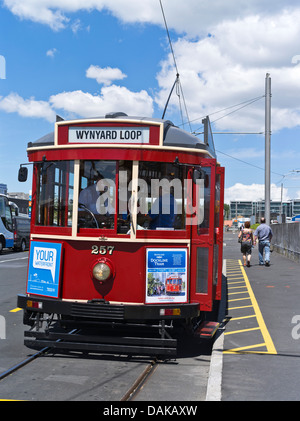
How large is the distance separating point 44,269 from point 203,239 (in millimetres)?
2161

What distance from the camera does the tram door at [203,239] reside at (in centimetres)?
640

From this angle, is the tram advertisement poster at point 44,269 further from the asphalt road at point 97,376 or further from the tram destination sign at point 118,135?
the tram destination sign at point 118,135

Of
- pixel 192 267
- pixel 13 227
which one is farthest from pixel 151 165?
pixel 13 227

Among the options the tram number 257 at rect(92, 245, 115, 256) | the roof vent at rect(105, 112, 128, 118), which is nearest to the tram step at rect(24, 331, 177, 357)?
the tram number 257 at rect(92, 245, 115, 256)

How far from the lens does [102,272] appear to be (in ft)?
20.3

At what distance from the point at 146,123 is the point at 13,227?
72.1 feet

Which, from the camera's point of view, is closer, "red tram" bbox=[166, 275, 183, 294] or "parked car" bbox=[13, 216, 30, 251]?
"red tram" bbox=[166, 275, 183, 294]

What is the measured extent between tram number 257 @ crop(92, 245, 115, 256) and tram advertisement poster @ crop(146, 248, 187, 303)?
19.2 inches

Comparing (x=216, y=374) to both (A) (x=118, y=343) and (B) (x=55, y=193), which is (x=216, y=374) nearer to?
(A) (x=118, y=343)

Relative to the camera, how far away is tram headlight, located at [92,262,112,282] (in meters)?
6.18

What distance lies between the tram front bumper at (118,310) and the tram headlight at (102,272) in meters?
0.29

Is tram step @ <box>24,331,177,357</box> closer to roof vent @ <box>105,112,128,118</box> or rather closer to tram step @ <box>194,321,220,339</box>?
tram step @ <box>194,321,220,339</box>

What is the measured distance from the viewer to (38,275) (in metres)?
6.57

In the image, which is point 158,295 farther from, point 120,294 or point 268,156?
point 268,156
